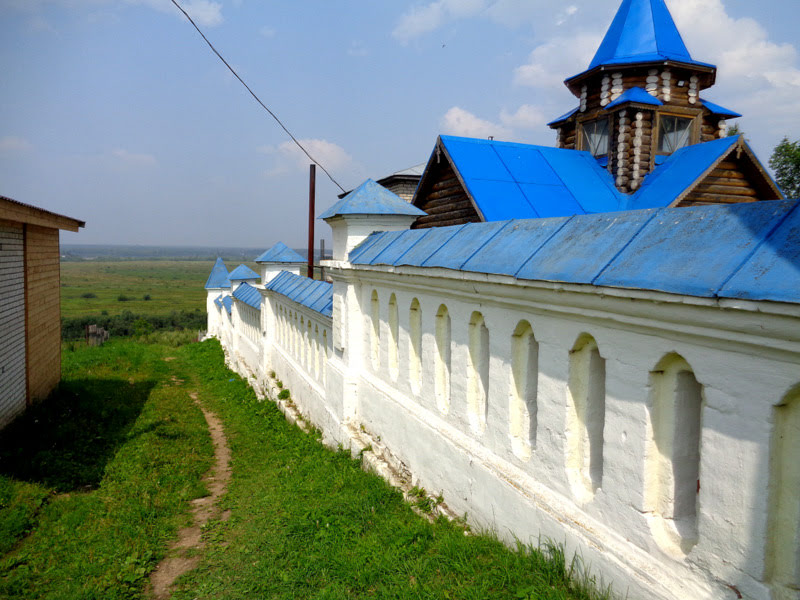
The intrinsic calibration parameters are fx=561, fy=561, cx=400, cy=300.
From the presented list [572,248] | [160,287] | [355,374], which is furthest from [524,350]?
[160,287]

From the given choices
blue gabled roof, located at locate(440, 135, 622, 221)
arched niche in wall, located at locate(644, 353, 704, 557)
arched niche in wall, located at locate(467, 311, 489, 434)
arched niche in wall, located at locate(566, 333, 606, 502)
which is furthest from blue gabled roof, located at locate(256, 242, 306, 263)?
arched niche in wall, located at locate(644, 353, 704, 557)

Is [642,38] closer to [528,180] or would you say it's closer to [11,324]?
[528,180]

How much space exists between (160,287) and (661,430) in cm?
10765

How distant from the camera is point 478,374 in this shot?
4137mm

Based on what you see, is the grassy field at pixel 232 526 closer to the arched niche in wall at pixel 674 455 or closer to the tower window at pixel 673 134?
the arched niche in wall at pixel 674 455

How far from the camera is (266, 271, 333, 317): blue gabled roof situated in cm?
809

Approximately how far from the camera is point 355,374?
256 inches

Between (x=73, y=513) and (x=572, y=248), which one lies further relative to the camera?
(x=73, y=513)

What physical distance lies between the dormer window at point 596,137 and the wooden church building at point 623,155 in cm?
2

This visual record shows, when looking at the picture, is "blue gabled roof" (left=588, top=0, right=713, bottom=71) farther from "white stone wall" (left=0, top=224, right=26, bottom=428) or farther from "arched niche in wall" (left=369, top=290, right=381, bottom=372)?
"white stone wall" (left=0, top=224, right=26, bottom=428)

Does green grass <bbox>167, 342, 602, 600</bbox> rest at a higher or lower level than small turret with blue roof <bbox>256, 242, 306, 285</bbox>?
lower

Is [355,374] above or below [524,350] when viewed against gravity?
below

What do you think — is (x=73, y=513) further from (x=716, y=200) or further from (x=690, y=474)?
(x=716, y=200)

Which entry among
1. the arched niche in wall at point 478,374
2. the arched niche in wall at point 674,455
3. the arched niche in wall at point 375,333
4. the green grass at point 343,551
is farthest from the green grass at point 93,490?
the arched niche in wall at point 674,455
